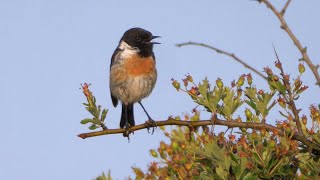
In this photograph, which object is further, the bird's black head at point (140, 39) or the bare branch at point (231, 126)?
the bird's black head at point (140, 39)

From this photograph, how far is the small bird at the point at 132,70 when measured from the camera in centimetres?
747

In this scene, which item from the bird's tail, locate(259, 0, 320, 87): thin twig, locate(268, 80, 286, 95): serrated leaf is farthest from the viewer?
the bird's tail

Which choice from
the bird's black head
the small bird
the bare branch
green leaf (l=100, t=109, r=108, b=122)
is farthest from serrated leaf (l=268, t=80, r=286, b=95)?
the bird's black head

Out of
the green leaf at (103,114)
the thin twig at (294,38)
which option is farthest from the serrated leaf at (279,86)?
the green leaf at (103,114)

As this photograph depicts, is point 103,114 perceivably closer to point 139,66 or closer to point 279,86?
point 279,86

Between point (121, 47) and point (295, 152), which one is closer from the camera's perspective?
point (295, 152)

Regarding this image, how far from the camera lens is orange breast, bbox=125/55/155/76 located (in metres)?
7.46

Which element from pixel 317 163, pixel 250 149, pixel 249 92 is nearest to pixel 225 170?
pixel 250 149

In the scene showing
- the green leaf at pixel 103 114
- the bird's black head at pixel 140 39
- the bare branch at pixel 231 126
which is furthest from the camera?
the bird's black head at pixel 140 39

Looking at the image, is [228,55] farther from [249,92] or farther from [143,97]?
[143,97]

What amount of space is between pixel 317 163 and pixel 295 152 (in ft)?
0.45

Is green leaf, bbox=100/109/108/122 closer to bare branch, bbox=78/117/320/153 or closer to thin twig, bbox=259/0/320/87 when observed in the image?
bare branch, bbox=78/117/320/153

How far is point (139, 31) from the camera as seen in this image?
8148mm

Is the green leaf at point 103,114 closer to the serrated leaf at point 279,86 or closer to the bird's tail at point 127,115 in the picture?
the serrated leaf at point 279,86
